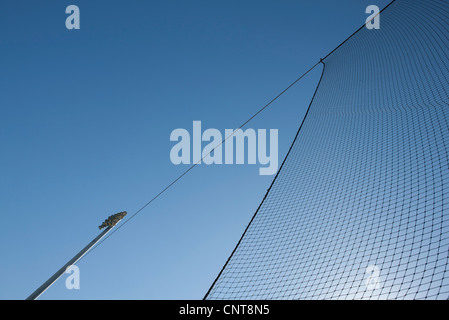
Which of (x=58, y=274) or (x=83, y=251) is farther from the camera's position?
(x=83, y=251)

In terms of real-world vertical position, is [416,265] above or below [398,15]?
below

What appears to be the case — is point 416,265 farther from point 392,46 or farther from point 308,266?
point 392,46

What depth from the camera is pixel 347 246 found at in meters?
5.29

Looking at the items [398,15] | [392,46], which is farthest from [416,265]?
[398,15]

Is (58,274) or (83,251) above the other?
(83,251)
